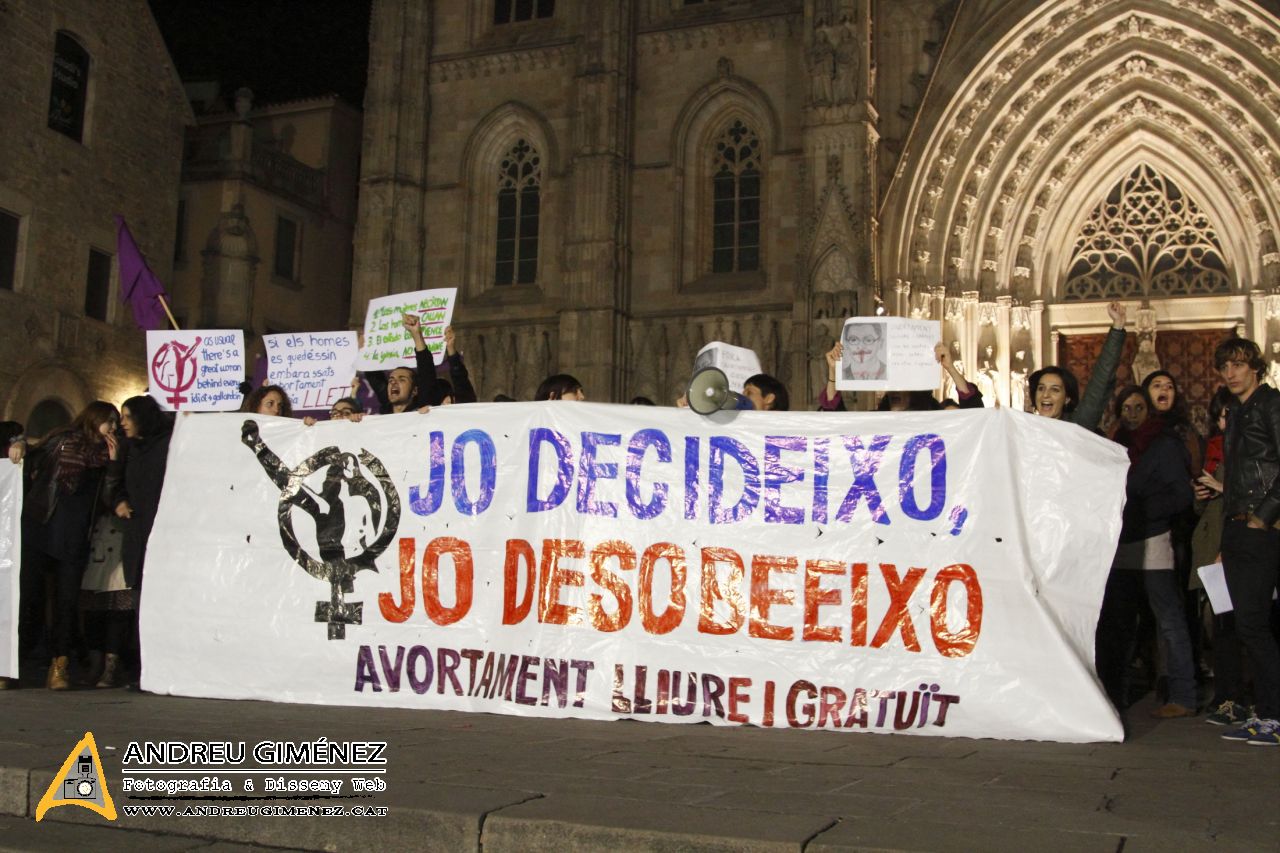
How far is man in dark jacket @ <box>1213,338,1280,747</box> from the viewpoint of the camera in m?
6.33

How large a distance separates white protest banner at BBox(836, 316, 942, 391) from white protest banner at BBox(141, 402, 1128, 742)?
1292mm

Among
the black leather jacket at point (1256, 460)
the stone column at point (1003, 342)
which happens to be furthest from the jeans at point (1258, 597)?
the stone column at point (1003, 342)

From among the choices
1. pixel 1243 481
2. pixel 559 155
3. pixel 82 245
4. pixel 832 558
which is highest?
pixel 559 155

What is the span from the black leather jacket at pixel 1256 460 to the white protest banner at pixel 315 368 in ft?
23.1

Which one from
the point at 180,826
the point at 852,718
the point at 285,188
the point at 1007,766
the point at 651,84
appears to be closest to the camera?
the point at 180,826

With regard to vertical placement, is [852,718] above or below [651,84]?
below

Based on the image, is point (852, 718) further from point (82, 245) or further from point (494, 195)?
point (82, 245)

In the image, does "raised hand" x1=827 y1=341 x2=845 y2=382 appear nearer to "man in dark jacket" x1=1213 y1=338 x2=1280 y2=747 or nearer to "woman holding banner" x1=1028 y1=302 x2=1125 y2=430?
"woman holding banner" x1=1028 y1=302 x2=1125 y2=430

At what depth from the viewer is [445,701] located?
22.7ft

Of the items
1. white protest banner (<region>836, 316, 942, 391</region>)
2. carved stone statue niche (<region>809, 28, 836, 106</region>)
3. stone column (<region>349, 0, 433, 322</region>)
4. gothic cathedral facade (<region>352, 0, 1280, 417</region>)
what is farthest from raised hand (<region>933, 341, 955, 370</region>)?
stone column (<region>349, 0, 433, 322</region>)

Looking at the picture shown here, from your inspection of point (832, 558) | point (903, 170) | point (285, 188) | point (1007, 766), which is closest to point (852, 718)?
point (832, 558)

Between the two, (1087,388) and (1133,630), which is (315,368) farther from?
(1133,630)

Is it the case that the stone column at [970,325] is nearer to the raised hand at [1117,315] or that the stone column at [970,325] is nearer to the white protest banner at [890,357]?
the white protest banner at [890,357]

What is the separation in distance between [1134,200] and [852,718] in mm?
15796
